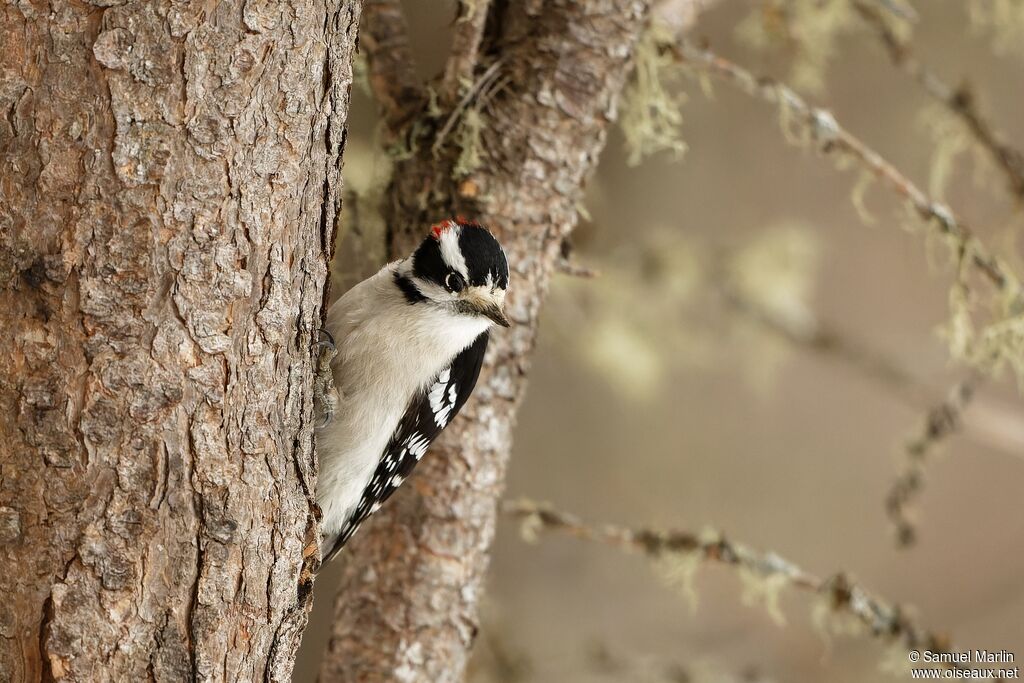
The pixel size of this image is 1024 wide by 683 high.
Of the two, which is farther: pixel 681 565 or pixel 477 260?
pixel 681 565

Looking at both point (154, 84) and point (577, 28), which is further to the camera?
point (577, 28)

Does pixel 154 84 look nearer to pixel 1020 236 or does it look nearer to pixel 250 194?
pixel 250 194

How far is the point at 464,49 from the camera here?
217 centimetres

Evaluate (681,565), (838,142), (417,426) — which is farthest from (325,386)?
(838,142)

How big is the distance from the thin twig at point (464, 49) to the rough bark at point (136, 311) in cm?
63

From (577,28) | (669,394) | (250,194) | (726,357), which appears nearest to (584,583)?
(669,394)

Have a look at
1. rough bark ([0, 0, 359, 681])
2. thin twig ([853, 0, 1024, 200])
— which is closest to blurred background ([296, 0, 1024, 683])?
thin twig ([853, 0, 1024, 200])

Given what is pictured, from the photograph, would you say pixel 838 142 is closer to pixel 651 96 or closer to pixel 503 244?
pixel 651 96

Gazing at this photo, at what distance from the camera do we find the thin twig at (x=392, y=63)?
90.4 inches

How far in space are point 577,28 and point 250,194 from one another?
40.4 inches

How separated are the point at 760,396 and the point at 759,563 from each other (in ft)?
8.23

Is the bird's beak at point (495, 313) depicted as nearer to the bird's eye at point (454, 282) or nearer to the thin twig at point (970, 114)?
the bird's eye at point (454, 282)

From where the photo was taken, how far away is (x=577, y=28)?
2.19m

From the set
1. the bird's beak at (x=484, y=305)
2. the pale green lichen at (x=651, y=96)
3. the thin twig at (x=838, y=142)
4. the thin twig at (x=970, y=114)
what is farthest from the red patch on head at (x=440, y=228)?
the thin twig at (x=970, y=114)
